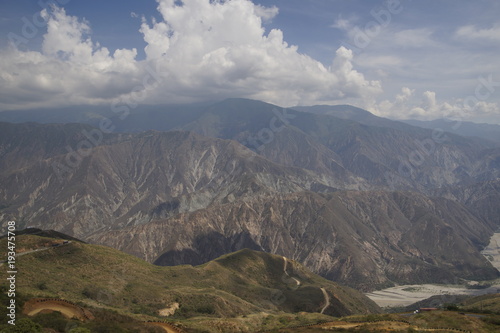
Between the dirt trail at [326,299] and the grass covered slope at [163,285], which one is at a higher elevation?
the grass covered slope at [163,285]

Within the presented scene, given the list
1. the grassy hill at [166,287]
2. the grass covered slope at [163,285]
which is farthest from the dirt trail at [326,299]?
the grassy hill at [166,287]

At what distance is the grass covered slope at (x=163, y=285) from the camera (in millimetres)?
84938

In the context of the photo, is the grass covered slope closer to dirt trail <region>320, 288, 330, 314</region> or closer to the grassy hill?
the grassy hill

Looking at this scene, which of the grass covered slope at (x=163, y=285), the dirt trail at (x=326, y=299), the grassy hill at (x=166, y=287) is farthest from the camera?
the dirt trail at (x=326, y=299)

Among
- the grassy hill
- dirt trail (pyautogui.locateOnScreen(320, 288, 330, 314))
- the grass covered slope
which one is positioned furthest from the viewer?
dirt trail (pyautogui.locateOnScreen(320, 288, 330, 314))

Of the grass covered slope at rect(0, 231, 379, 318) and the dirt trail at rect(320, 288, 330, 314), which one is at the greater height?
the grass covered slope at rect(0, 231, 379, 318)

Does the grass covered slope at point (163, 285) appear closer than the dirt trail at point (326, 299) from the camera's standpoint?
Yes

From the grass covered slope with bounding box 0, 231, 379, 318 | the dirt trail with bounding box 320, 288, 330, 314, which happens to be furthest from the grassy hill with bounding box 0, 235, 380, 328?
the dirt trail with bounding box 320, 288, 330, 314

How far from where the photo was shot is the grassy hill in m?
83.4

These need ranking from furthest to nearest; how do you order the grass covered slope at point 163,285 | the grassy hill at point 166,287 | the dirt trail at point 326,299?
the dirt trail at point 326,299, the grass covered slope at point 163,285, the grassy hill at point 166,287

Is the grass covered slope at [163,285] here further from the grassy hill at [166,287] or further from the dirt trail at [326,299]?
the dirt trail at [326,299]

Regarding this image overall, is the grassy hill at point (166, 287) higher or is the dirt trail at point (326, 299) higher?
the grassy hill at point (166, 287)

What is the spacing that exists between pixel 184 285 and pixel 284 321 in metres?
41.4

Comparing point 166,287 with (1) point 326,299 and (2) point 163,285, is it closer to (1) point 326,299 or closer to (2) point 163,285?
(2) point 163,285
